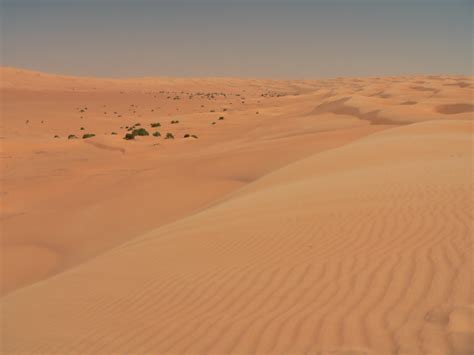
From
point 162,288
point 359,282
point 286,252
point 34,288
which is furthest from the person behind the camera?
point 34,288

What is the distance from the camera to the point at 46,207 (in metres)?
14.6

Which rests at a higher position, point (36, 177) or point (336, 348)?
point (336, 348)

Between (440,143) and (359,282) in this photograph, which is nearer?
(359,282)

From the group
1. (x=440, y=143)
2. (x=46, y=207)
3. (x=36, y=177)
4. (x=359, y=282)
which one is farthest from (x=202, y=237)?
(x=36, y=177)

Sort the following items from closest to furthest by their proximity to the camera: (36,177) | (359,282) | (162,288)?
(359,282), (162,288), (36,177)

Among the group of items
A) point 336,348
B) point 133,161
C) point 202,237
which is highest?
point 336,348

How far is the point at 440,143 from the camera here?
50.1 feet

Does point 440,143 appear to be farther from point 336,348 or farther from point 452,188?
point 336,348

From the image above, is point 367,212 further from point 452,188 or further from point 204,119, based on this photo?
point 204,119

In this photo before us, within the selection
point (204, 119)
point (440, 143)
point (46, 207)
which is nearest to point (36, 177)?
point (46, 207)

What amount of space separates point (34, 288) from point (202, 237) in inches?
97.6

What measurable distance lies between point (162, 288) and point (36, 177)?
44.7 feet

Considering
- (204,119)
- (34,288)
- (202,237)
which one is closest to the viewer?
(34,288)

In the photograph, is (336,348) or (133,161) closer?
(336,348)
